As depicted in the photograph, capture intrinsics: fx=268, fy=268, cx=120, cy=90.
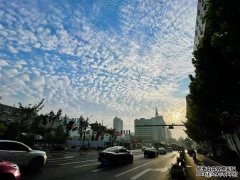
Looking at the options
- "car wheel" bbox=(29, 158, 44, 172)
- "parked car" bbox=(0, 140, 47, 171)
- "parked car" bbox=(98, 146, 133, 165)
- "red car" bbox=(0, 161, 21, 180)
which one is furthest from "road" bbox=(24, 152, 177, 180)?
"red car" bbox=(0, 161, 21, 180)

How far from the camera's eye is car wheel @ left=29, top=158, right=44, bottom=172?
1555 centimetres

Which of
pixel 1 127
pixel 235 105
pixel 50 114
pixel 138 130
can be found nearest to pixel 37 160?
pixel 235 105

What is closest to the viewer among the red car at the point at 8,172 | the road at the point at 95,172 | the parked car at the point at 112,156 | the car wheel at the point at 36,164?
the red car at the point at 8,172

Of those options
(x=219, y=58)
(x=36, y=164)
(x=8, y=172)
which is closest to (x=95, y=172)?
(x=36, y=164)

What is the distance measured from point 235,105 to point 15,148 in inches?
506

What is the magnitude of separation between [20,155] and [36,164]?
1502 mm

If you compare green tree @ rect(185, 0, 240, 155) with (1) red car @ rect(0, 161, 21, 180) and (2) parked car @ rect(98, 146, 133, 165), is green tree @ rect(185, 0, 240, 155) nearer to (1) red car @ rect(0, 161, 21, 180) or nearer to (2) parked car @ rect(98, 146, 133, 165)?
(1) red car @ rect(0, 161, 21, 180)

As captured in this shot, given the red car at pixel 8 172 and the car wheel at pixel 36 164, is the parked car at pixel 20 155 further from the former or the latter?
the red car at pixel 8 172

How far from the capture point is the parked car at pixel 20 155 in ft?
46.6

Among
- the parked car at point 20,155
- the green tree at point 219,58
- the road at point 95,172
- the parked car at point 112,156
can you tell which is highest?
the green tree at point 219,58

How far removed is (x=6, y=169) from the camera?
24.4 ft

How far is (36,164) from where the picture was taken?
15.9 metres

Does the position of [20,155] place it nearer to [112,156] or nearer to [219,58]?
[112,156]

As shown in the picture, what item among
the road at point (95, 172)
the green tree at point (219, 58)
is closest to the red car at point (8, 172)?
the road at point (95, 172)
